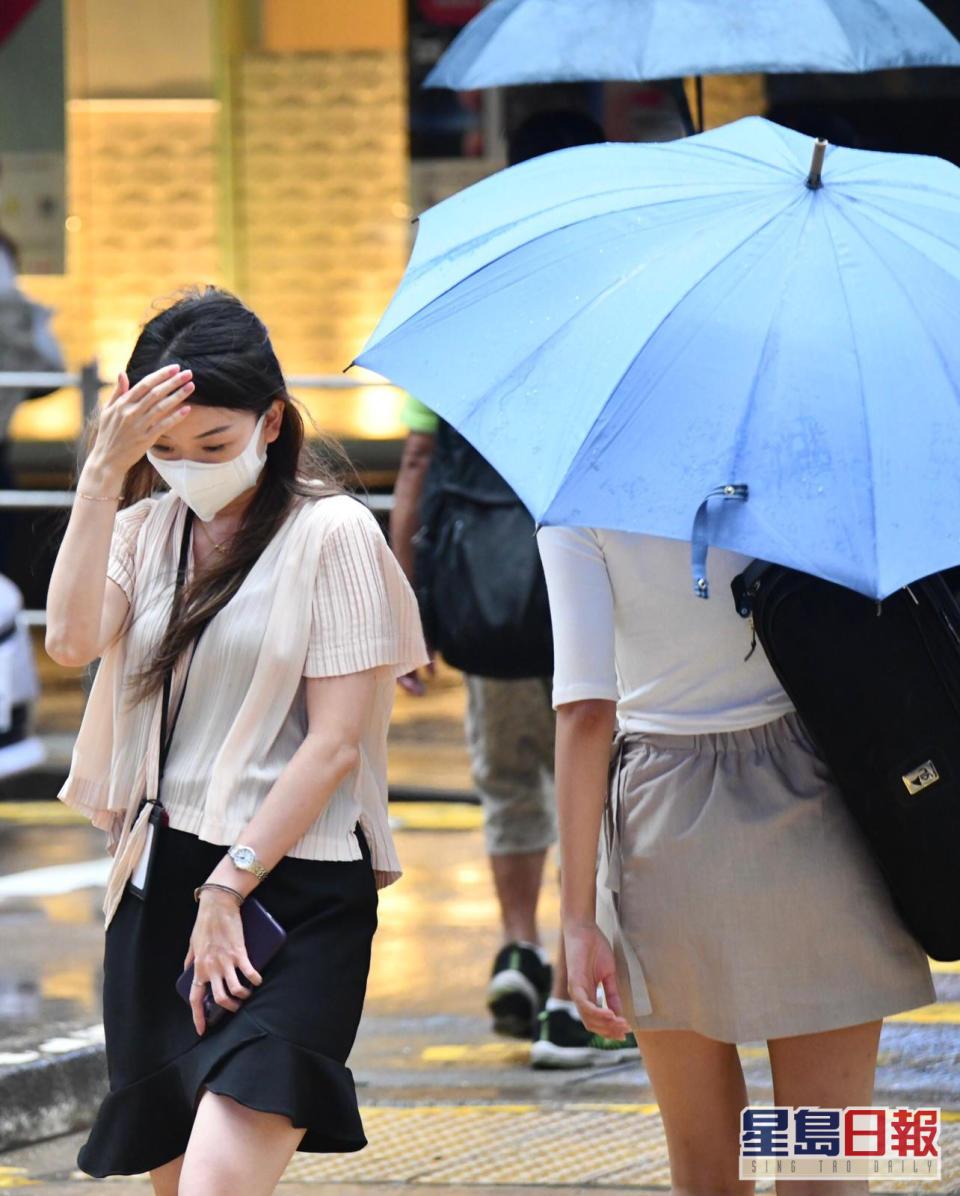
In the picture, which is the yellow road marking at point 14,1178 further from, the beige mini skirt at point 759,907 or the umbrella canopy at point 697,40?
the umbrella canopy at point 697,40

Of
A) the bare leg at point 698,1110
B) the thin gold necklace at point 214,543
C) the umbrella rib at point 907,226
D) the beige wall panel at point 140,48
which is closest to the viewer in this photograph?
the umbrella rib at point 907,226

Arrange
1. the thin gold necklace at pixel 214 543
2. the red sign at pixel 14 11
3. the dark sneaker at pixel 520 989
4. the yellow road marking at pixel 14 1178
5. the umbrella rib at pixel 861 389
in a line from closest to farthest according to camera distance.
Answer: the umbrella rib at pixel 861 389
the thin gold necklace at pixel 214 543
the yellow road marking at pixel 14 1178
the dark sneaker at pixel 520 989
the red sign at pixel 14 11

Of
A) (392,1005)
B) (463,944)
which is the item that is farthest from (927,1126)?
(463,944)

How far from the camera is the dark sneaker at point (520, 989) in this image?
534cm

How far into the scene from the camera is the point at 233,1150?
288 centimetres

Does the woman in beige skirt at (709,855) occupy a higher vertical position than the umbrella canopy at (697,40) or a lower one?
lower

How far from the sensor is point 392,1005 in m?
5.77

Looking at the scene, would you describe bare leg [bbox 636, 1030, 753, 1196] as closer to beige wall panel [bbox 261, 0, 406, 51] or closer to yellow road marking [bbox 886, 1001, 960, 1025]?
yellow road marking [bbox 886, 1001, 960, 1025]

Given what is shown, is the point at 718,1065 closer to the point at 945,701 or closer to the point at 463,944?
the point at 945,701

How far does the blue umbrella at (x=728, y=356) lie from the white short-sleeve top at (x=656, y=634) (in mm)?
264

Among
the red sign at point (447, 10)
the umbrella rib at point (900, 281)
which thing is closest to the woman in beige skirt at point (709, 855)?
the umbrella rib at point (900, 281)

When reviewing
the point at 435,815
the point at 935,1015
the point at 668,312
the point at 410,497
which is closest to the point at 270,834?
the point at 668,312

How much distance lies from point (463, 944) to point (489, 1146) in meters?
1.80

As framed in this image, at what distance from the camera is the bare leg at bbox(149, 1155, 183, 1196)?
309 centimetres
